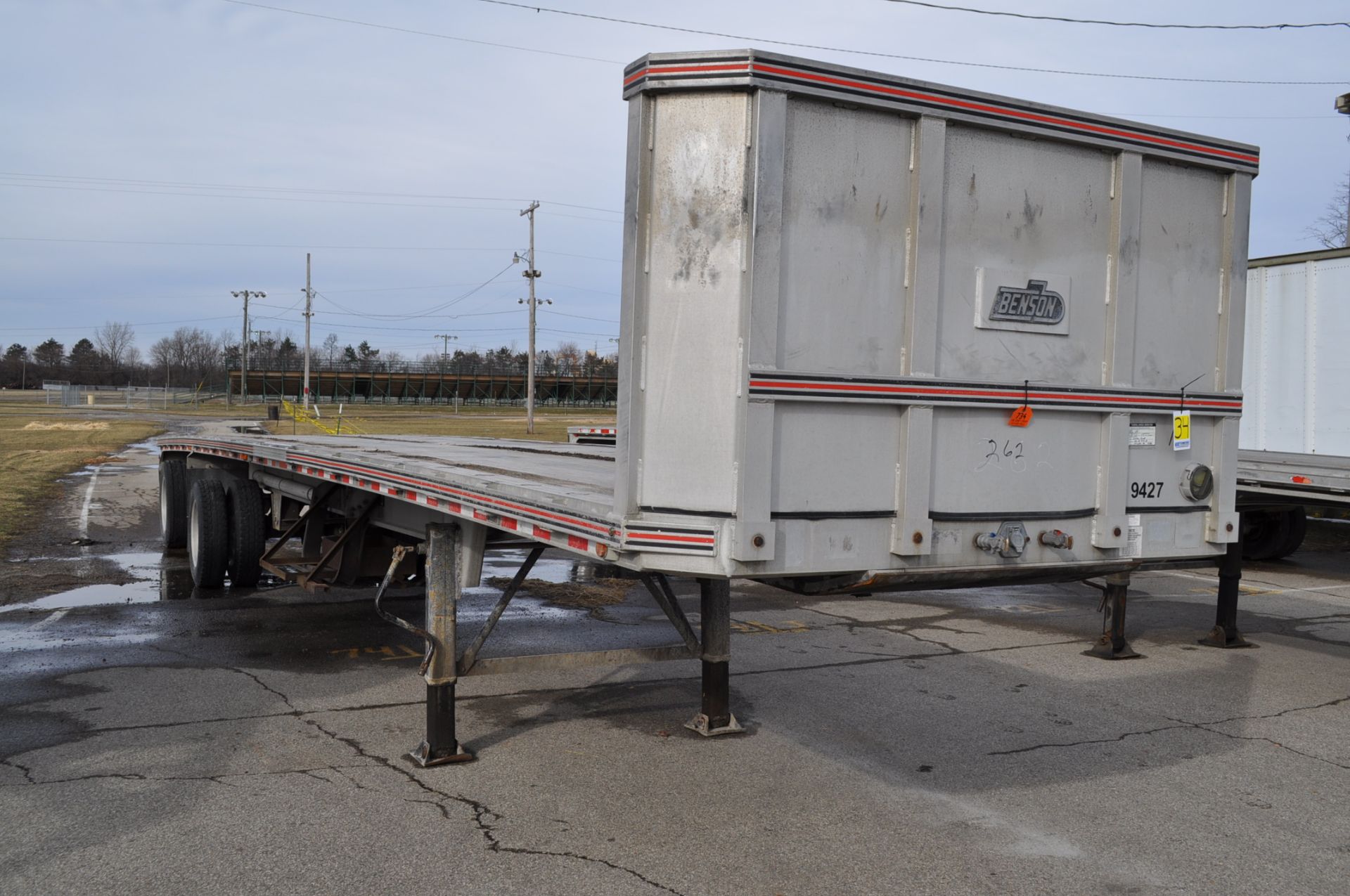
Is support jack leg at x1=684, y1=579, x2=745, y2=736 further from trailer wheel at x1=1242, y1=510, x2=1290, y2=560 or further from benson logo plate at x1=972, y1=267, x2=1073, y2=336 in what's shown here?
trailer wheel at x1=1242, y1=510, x2=1290, y2=560

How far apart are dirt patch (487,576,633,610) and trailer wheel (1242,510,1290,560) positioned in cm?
874

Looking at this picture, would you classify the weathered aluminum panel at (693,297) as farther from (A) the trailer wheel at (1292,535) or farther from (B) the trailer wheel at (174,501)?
(A) the trailer wheel at (1292,535)

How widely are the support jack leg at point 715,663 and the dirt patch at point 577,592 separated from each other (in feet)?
14.8

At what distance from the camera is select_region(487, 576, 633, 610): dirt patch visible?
1135cm

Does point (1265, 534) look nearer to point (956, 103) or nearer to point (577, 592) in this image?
point (577, 592)

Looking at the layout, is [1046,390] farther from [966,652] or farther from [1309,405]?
[1309,405]

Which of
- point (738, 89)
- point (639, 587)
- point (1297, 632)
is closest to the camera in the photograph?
point (738, 89)

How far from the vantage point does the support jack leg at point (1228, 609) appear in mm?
9570

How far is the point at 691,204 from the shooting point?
4.48 metres

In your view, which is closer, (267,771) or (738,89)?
(738,89)

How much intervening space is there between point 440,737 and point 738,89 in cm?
368

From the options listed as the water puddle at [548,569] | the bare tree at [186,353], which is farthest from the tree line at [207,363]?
the water puddle at [548,569]

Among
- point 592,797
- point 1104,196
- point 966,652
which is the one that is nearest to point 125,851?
point 592,797

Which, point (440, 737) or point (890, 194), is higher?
point (890, 194)
